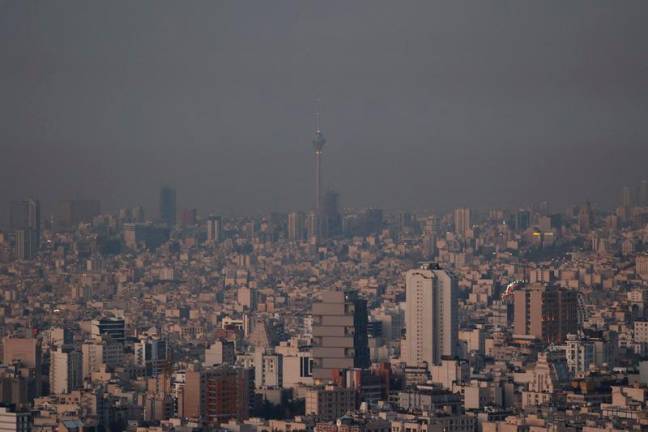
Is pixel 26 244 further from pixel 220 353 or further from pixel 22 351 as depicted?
pixel 22 351

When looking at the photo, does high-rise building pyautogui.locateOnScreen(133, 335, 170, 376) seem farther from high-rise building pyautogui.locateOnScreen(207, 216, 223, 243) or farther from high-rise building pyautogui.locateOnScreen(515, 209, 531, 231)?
high-rise building pyautogui.locateOnScreen(207, 216, 223, 243)

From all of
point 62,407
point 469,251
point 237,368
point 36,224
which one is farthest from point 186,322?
point 62,407

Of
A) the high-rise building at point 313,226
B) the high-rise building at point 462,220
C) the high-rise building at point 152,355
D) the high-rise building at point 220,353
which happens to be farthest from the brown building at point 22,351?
the high-rise building at point 313,226

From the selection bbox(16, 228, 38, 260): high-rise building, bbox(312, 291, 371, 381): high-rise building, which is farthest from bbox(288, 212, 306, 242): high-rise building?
bbox(312, 291, 371, 381): high-rise building

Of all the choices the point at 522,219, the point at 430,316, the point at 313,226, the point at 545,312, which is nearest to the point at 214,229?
the point at 313,226

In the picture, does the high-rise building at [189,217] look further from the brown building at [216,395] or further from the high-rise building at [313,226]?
the brown building at [216,395]

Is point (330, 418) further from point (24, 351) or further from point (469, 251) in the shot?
point (469, 251)
